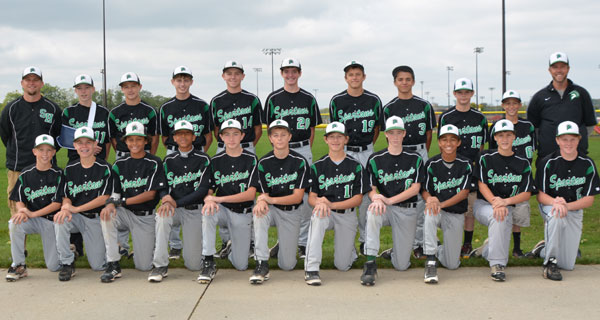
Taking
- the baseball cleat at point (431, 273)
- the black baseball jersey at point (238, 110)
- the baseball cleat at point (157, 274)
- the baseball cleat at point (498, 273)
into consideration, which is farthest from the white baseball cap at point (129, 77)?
the baseball cleat at point (498, 273)

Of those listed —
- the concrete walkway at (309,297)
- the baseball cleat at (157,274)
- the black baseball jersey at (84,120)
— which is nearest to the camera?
the concrete walkway at (309,297)

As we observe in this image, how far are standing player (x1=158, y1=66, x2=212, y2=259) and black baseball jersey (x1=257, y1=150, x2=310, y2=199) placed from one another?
1.33m

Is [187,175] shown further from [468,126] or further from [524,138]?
[524,138]

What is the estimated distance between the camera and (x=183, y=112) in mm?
6762

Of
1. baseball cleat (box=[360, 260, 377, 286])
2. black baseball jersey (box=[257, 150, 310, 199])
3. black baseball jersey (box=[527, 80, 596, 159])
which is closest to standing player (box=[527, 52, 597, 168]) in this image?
black baseball jersey (box=[527, 80, 596, 159])

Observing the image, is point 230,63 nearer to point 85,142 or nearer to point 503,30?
point 85,142

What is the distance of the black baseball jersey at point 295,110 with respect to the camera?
22.2 feet

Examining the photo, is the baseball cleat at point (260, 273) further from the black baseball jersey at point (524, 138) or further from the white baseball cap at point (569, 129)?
the white baseball cap at point (569, 129)

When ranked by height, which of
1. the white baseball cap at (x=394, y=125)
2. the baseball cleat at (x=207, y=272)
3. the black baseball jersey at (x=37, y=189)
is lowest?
the baseball cleat at (x=207, y=272)

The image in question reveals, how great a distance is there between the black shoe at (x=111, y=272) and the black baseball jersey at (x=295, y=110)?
2.58m

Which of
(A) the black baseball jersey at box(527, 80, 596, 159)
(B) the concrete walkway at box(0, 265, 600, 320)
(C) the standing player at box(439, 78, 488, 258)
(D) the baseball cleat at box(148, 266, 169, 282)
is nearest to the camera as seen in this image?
(B) the concrete walkway at box(0, 265, 600, 320)

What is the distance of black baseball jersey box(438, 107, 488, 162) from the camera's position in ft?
21.3

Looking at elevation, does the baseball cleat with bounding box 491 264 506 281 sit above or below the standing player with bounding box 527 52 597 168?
below

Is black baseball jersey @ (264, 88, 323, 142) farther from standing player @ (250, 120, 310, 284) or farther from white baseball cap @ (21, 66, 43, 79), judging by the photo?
white baseball cap @ (21, 66, 43, 79)
